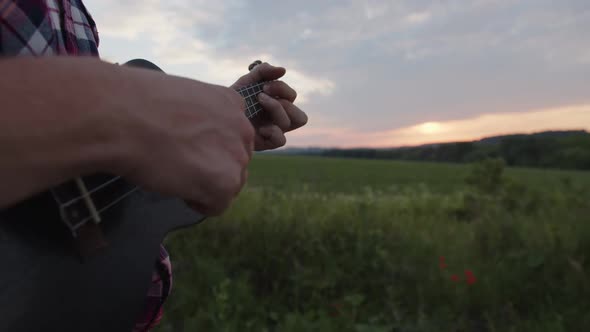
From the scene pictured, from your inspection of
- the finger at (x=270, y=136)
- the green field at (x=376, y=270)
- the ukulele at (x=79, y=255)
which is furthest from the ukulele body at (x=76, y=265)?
the green field at (x=376, y=270)

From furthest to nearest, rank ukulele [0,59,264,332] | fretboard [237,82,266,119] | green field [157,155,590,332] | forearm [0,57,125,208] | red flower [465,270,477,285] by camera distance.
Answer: red flower [465,270,477,285] → green field [157,155,590,332] → fretboard [237,82,266,119] → ukulele [0,59,264,332] → forearm [0,57,125,208]

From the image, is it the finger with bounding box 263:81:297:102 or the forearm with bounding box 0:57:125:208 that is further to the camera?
the finger with bounding box 263:81:297:102

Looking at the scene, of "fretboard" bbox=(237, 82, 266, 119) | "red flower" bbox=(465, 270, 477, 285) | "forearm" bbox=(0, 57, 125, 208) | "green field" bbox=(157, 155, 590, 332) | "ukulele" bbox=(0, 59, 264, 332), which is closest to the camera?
"forearm" bbox=(0, 57, 125, 208)

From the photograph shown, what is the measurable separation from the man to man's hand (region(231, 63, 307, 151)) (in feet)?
1.99

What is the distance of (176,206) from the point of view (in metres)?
1.13

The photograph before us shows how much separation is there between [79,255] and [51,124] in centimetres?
32

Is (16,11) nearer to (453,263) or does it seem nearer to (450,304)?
(450,304)

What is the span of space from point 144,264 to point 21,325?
0.25 metres

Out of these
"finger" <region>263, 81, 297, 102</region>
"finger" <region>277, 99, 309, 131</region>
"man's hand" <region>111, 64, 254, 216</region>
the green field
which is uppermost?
"finger" <region>263, 81, 297, 102</region>

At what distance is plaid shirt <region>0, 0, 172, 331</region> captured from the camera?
797 mm

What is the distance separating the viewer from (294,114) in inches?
58.2

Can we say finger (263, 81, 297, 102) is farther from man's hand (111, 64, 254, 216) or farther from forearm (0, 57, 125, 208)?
forearm (0, 57, 125, 208)

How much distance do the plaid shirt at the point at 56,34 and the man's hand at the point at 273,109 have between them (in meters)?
0.45

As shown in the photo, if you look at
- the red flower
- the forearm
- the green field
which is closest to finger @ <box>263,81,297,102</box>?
the forearm
